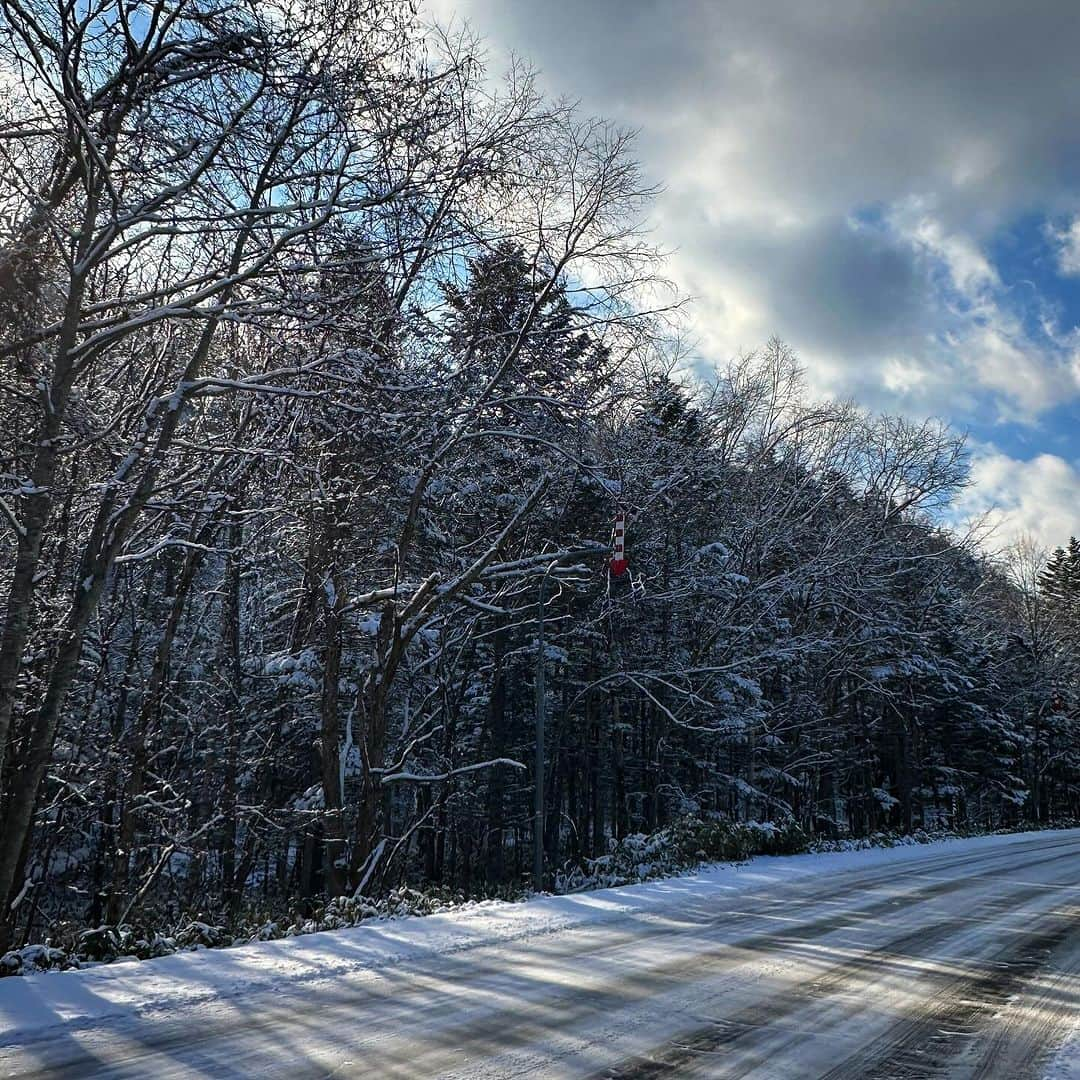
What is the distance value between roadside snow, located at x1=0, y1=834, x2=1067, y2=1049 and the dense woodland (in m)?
2.87

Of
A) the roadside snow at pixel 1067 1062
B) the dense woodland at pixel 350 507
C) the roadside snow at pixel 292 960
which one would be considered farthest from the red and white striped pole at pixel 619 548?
the roadside snow at pixel 1067 1062

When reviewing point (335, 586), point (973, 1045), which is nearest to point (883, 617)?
point (335, 586)

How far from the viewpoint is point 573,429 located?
604 inches

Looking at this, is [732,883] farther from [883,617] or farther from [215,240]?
[883,617]

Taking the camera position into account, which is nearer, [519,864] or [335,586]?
[335,586]

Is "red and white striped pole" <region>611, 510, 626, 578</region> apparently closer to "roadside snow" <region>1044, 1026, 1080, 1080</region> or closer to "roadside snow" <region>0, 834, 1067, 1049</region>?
"roadside snow" <region>0, 834, 1067, 1049</region>

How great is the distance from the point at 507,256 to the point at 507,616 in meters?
11.9

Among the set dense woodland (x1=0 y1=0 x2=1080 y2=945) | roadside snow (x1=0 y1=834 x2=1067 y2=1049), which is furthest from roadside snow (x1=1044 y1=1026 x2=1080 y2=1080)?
dense woodland (x1=0 y1=0 x2=1080 y2=945)

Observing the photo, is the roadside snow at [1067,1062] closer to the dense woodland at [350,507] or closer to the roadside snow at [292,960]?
the roadside snow at [292,960]

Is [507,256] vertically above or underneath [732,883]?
above

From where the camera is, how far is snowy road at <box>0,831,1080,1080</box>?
15.2 ft

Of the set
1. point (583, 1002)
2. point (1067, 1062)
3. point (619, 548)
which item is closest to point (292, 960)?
point (583, 1002)

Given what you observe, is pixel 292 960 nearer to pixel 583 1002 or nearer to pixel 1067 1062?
pixel 583 1002

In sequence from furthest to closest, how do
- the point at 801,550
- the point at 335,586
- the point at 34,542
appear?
the point at 801,550 → the point at 335,586 → the point at 34,542
